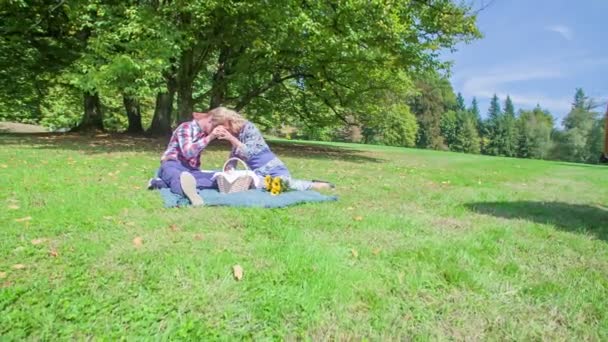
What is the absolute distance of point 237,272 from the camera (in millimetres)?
2979

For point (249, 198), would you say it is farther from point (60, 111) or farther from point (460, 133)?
point (460, 133)

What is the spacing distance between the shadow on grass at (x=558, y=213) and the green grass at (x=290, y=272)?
59 mm

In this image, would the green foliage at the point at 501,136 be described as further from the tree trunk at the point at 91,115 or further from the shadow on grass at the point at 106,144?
the tree trunk at the point at 91,115

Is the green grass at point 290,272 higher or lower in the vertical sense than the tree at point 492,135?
lower

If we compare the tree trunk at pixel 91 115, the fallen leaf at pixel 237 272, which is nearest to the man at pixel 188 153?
the fallen leaf at pixel 237 272

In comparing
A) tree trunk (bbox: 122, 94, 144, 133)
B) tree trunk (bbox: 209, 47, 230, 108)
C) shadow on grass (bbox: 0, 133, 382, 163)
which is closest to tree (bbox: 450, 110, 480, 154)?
shadow on grass (bbox: 0, 133, 382, 163)

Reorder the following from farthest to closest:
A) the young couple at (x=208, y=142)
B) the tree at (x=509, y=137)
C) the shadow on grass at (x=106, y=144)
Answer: the tree at (x=509, y=137), the shadow on grass at (x=106, y=144), the young couple at (x=208, y=142)

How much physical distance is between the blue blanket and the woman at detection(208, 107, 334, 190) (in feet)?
2.07

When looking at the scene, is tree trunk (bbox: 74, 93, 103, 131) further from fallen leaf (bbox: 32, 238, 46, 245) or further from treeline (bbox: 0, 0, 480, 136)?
fallen leaf (bbox: 32, 238, 46, 245)

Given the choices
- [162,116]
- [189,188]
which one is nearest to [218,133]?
[189,188]

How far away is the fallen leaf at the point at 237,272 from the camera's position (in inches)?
115

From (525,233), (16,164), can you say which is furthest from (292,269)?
(16,164)

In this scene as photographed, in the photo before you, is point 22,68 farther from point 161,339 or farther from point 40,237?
point 161,339

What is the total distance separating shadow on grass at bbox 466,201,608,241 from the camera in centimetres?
508
